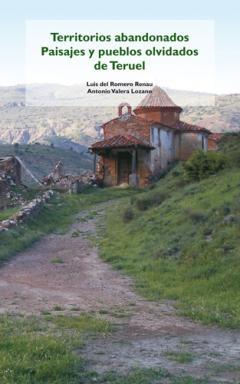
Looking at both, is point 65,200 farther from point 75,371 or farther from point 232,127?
point 232,127

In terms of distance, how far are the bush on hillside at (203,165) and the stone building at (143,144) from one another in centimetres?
1169

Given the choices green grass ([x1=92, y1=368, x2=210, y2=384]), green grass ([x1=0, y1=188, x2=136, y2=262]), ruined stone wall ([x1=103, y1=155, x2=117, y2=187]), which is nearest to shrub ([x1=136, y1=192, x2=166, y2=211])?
green grass ([x1=0, y1=188, x2=136, y2=262])

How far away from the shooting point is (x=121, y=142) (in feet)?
124

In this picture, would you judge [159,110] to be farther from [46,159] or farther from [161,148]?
[46,159]

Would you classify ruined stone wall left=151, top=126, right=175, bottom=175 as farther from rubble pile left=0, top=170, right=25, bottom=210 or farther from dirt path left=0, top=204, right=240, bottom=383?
dirt path left=0, top=204, right=240, bottom=383

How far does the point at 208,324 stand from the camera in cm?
933

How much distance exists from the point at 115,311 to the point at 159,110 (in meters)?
36.0

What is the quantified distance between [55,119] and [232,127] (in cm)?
6942

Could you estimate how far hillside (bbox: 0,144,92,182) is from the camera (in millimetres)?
68438

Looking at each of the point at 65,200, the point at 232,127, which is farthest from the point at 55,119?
the point at 65,200

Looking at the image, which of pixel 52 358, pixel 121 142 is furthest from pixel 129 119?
pixel 52 358

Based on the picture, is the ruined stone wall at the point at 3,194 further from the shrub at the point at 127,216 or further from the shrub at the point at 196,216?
the shrub at the point at 196,216

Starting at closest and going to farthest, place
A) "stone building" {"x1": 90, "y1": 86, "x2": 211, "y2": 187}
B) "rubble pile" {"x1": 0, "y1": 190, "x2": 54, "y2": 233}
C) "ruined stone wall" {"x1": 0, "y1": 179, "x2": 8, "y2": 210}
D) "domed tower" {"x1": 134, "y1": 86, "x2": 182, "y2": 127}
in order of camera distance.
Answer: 1. "rubble pile" {"x1": 0, "y1": 190, "x2": 54, "y2": 233}
2. "ruined stone wall" {"x1": 0, "y1": 179, "x2": 8, "y2": 210}
3. "stone building" {"x1": 90, "y1": 86, "x2": 211, "y2": 187}
4. "domed tower" {"x1": 134, "y1": 86, "x2": 182, "y2": 127}

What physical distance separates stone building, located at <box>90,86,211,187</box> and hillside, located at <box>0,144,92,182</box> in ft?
72.8
